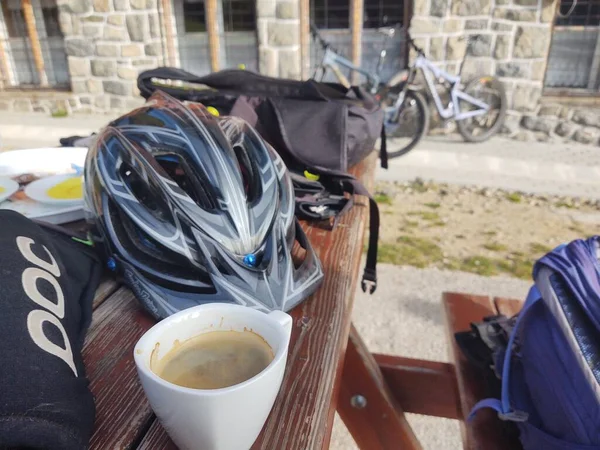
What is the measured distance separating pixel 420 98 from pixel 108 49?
14.0ft

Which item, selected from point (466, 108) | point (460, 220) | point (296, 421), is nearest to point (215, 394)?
point (296, 421)

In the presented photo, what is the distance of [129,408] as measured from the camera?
2.45ft

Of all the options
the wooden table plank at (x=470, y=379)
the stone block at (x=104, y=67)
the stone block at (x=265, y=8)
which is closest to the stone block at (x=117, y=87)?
the stone block at (x=104, y=67)

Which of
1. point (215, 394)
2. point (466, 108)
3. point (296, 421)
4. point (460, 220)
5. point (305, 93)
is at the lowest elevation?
point (460, 220)

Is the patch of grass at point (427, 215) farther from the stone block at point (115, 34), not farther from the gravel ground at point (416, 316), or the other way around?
the stone block at point (115, 34)

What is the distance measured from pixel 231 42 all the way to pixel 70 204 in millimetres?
5856

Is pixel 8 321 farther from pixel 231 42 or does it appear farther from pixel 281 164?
pixel 231 42

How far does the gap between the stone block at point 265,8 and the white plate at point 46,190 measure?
17.3 ft

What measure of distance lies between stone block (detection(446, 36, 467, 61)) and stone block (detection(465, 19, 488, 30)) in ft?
0.49

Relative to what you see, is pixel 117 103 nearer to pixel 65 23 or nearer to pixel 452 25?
pixel 65 23

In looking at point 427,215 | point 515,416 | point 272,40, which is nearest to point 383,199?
point 427,215

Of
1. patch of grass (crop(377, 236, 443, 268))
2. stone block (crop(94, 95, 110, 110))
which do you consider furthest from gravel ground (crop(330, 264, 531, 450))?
stone block (crop(94, 95, 110, 110))

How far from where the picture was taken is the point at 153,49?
671 centimetres

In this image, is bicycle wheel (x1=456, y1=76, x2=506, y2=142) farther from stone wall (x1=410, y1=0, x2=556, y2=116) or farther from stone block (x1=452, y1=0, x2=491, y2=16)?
stone block (x1=452, y1=0, x2=491, y2=16)
